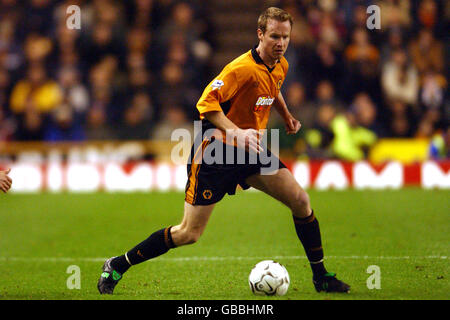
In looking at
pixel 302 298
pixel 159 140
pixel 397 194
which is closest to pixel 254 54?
pixel 302 298

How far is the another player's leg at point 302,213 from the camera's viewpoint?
5.83 meters

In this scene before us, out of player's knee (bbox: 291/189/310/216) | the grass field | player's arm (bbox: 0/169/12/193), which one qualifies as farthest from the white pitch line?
player's arm (bbox: 0/169/12/193)

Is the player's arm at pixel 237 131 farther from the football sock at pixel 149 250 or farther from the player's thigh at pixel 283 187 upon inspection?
the football sock at pixel 149 250

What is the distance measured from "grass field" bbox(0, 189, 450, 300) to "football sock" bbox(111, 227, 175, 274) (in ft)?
0.75

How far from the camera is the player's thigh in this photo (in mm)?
5824

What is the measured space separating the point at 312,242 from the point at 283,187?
1.66 feet

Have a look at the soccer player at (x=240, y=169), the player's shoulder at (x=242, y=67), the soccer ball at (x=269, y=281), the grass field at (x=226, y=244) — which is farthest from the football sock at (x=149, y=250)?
the player's shoulder at (x=242, y=67)

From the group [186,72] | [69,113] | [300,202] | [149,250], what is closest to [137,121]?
[69,113]

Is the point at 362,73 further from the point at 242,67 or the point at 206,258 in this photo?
the point at 242,67

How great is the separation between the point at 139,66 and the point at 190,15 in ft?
5.91

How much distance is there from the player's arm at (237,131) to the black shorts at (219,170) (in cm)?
24

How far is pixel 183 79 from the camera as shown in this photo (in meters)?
16.9

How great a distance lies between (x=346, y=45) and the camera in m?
16.9

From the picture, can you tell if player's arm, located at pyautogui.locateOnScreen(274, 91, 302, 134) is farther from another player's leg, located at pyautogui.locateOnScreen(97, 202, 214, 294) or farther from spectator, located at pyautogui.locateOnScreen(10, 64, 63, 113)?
spectator, located at pyautogui.locateOnScreen(10, 64, 63, 113)
